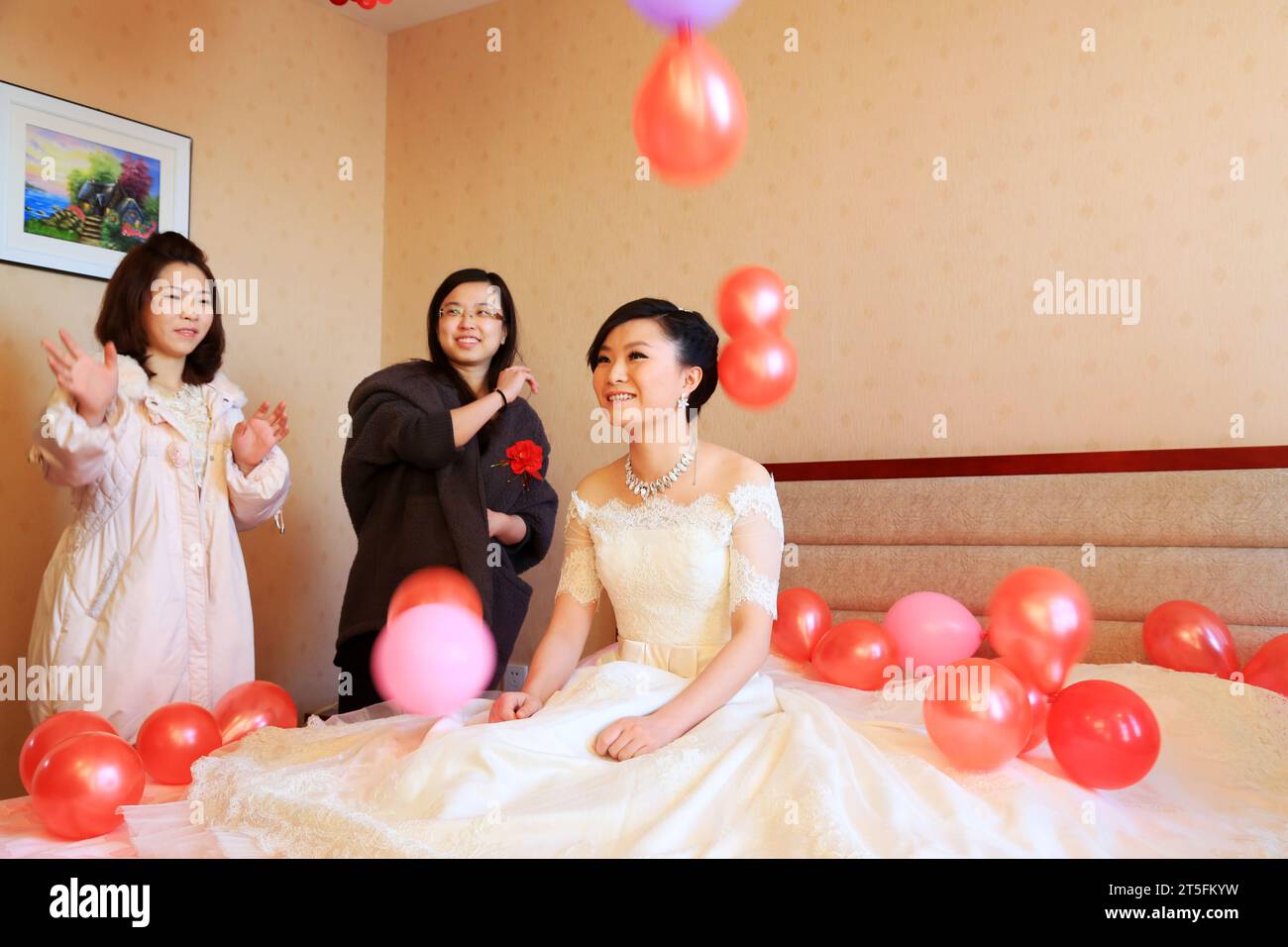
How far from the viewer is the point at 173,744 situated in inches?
68.7

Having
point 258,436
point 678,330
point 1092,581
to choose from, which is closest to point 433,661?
point 678,330

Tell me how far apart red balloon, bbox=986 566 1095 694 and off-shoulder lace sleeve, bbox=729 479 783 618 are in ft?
1.70

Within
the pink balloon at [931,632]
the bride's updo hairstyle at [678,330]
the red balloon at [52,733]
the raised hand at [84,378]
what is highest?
the bride's updo hairstyle at [678,330]

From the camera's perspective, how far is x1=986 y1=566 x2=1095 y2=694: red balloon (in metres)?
2.01

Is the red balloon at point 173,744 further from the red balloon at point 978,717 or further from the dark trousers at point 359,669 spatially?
the red balloon at point 978,717

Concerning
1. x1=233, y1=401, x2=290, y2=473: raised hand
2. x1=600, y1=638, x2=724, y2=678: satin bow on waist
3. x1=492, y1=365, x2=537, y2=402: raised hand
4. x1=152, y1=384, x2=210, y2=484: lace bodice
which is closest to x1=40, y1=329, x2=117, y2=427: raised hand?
x1=152, y1=384, x2=210, y2=484: lace bodice

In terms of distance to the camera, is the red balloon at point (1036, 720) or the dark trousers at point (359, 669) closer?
the red balloon at point (1036, 720)

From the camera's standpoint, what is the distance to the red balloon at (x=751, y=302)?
91.4 inches

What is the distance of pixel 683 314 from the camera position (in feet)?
6.64

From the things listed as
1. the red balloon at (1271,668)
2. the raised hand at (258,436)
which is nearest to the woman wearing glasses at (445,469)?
the raised hand at (258,436)

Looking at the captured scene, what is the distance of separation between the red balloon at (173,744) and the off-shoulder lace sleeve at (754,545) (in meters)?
0.95

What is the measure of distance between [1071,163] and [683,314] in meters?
1.52
